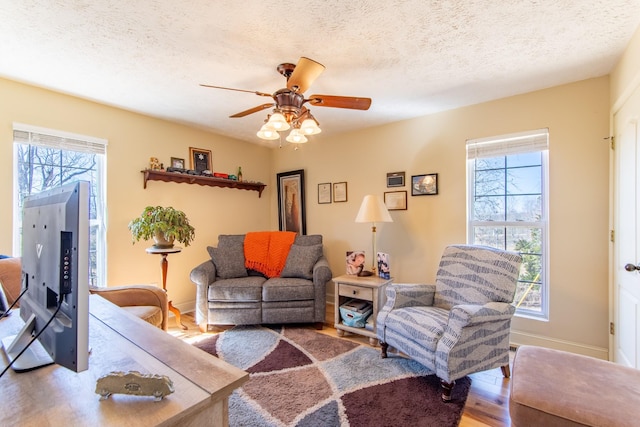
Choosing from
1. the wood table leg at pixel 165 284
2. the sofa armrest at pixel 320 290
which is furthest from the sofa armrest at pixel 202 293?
the sofa armrest at pixel 320 290

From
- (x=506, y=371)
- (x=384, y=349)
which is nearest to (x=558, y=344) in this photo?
(x=506, y=371)

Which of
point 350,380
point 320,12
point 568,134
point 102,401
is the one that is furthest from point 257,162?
point 102,401

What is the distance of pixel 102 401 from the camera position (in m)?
0.68

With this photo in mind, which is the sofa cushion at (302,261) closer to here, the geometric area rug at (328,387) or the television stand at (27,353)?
the geometric area rug at (328,387)

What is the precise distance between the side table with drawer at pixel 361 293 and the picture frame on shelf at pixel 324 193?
1.29 meters

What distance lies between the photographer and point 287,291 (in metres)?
3.02

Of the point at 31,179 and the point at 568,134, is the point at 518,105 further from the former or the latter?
the point at 31,179

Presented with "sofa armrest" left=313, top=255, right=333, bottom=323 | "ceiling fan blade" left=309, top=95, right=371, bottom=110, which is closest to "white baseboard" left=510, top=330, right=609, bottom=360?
"sofa armrest" left=313, top=255, right=333, bottom=323

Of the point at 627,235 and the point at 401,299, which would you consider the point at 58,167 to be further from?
the point at 627,235

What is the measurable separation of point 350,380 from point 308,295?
1.08 metres

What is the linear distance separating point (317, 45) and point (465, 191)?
78.3 inches

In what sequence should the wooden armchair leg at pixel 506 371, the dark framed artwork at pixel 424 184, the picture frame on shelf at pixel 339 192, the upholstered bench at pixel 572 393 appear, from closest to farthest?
the upholstered bench at pixel 572 393, the wooden armchair leg at pixel 506 371, the dark framed artwork at pixel 424 184, the picture frame on shelf at pixel 339 192

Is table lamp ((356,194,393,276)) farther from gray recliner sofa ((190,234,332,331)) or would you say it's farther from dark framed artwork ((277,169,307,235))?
dark framed artwork ((277,169,307,235))

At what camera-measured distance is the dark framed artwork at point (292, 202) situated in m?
4.22
